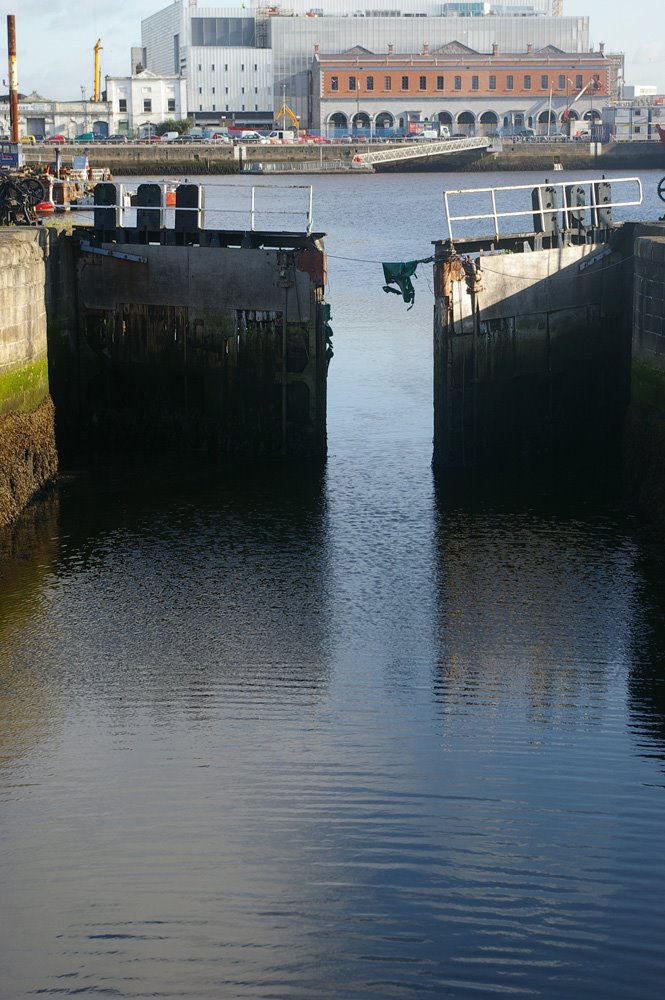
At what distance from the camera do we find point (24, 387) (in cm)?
2491

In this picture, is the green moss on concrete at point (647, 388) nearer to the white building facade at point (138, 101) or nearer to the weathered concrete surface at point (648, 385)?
the weathered concrete surface at point (648, 385)

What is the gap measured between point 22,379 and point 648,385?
454 inches

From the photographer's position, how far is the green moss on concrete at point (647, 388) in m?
24.2

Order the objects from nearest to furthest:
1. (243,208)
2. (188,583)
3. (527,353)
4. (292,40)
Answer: (188,583), (527,353), (243,208), (292,40)

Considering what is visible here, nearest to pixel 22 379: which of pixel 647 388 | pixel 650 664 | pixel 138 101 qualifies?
pixel 647 388

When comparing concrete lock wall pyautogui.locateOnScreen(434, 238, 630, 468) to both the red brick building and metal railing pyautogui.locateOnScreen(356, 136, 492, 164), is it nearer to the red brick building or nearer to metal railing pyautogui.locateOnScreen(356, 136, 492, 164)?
metal railing pyautogui.locateOnScreen(356, 136, 492, 164)

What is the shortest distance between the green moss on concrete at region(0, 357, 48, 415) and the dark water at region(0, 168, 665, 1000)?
72.9 inches

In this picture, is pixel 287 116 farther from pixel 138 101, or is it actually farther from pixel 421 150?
pixel 421 150

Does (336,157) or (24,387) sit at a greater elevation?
(336,157)

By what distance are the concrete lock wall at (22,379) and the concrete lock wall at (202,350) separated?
7.47 ft

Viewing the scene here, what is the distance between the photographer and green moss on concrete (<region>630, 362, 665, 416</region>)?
24.2 m

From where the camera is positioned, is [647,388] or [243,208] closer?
[647,388]

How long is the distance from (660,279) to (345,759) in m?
13.6

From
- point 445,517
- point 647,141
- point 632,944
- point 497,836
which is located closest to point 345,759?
point 497,836
